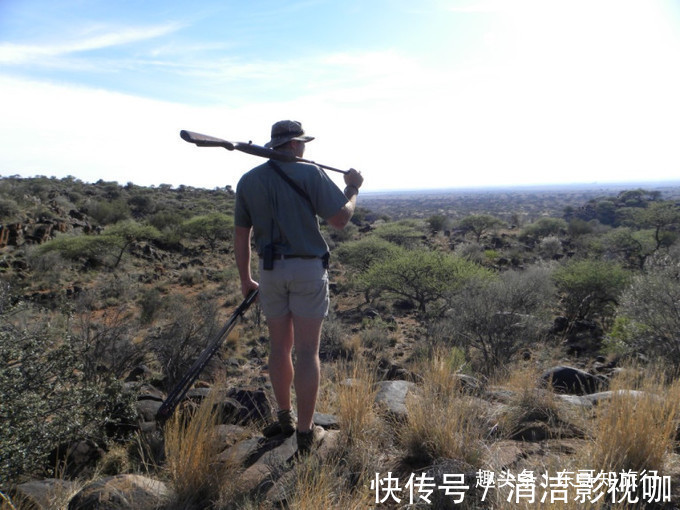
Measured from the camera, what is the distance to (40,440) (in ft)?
8.70

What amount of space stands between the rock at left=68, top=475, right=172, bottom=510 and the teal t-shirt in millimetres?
1389

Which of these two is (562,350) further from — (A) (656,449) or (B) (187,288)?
(B) (187,288)

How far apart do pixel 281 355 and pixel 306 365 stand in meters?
0.26

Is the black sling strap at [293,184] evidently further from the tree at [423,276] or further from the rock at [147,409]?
the tree at [423,276]

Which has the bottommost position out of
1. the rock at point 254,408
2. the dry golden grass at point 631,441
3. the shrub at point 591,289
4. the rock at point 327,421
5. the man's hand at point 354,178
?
the shrub at point 591,289

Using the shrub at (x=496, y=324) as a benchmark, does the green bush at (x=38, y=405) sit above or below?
above

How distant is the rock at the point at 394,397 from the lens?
3215 mm

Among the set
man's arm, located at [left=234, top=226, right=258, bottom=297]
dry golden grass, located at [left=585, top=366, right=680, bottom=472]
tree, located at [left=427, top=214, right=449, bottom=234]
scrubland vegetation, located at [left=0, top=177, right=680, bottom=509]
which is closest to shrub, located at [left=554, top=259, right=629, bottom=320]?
scrubland vegetation, located at [left=0, top=177, right=680, bottom=509]

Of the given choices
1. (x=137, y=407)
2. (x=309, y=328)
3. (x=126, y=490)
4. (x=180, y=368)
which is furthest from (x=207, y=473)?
(x=180, y=368)

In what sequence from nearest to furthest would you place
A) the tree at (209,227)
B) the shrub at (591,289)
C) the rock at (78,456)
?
the rock at (78,456) → the shrub at (591,289) → the tree at (209,227)

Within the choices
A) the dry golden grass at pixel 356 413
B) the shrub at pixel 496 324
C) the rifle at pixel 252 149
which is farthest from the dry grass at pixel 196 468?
the shrub at pixel 496 324

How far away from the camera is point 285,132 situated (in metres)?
2.59

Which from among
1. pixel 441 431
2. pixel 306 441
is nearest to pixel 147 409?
pixel 306 441

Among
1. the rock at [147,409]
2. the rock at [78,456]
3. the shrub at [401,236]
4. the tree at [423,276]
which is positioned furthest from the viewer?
the shrub at [401,236]
